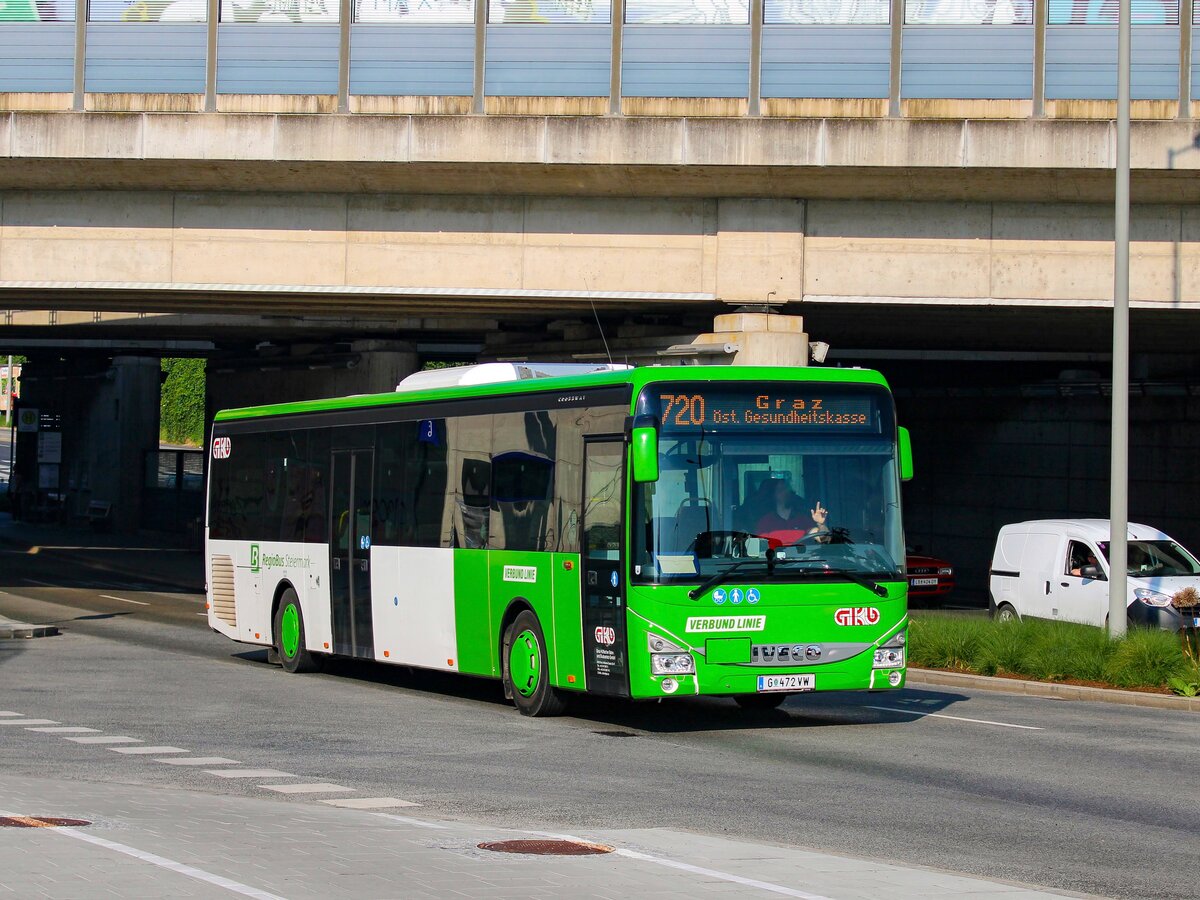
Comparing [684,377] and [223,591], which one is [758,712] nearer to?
[684,377]

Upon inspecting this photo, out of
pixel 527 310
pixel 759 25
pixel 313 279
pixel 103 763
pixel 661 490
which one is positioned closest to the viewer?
pixel 103 763

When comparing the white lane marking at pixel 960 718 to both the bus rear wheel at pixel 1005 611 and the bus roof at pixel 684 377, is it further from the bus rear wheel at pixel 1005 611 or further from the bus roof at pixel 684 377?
the bus rear wheel at pixel 1005 611

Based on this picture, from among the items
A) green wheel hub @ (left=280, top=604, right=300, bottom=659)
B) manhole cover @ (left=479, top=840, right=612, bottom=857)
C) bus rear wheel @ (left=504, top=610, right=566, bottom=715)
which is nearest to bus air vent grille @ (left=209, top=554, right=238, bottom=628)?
green wheel hub @ (left=280, top=604, right=300, bottom=659)

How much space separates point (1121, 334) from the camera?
21.0 m

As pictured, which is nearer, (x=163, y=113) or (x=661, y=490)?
(x=661, y=490)

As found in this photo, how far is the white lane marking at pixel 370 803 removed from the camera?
34.6 ft

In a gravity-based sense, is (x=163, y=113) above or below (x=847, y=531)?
above

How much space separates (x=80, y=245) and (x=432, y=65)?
5864mm

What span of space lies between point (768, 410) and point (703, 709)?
3.84m

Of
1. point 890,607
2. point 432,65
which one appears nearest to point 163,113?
point 432,65

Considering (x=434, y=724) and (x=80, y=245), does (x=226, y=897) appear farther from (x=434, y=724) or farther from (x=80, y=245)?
(x=80, y=245)

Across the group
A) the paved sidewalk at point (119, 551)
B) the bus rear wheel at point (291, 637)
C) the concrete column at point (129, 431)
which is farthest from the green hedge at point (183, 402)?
the bus rear wheel at point (291, 637)

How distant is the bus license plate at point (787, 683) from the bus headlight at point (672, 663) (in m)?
0.68

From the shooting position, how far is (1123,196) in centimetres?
2097
